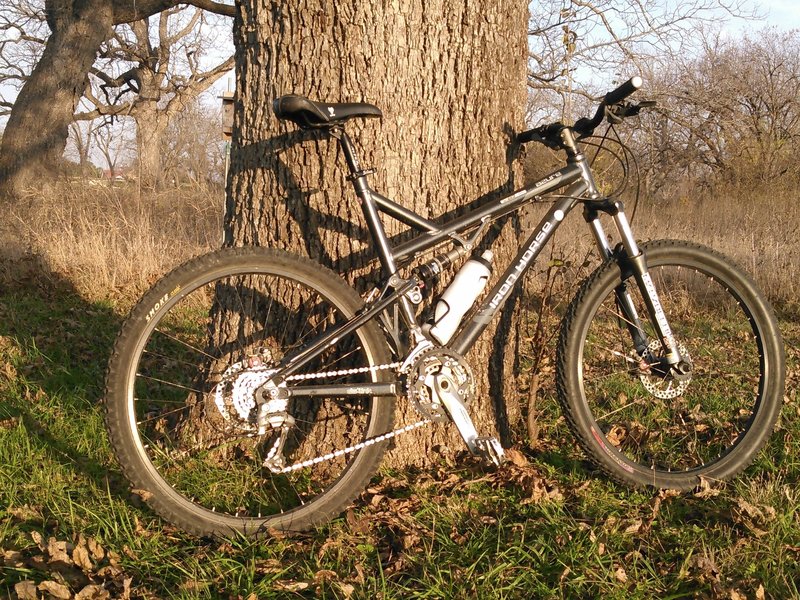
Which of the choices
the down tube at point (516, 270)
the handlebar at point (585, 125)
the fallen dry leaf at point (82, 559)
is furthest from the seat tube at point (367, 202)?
the fallen dry leaf at point (82, 559)

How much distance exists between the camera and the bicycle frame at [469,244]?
8.21 feet

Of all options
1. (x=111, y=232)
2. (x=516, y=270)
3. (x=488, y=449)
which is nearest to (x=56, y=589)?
(x=488, y=449)

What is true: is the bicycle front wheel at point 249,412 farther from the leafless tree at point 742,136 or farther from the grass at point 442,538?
the leafless tree at point 742,136

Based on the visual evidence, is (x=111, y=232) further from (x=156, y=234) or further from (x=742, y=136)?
(x=742, y=136)

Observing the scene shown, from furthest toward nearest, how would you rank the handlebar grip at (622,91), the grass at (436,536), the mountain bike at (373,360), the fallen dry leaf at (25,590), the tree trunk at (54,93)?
1. the tree trunk at (54,93)
2. the handlebar grip at (622,91)
3. the mountain bike at (373,360)
4. the grass at (436,536)
5. the fallen dry leaf at (25,590)

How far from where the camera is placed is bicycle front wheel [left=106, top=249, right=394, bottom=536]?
239cm

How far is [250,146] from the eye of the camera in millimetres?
2873

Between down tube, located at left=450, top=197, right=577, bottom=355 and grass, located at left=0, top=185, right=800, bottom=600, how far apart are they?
63cm

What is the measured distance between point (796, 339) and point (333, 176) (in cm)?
410

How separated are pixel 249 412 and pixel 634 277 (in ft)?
5.41

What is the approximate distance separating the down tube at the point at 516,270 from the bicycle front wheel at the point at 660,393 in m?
0.26

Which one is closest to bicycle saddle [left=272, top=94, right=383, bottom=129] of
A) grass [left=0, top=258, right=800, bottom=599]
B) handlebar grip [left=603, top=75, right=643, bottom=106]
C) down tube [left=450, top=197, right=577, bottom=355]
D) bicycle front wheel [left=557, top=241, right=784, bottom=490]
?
down tube [left=450, top=197, right=577, bottom=355]

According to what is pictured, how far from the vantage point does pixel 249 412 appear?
2.49 metres

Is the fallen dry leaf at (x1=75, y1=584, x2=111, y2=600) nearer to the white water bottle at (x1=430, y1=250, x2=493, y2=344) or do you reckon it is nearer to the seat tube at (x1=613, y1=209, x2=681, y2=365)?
the white water bottle at (x1=430, y1=250, x2=493, y2=344)
